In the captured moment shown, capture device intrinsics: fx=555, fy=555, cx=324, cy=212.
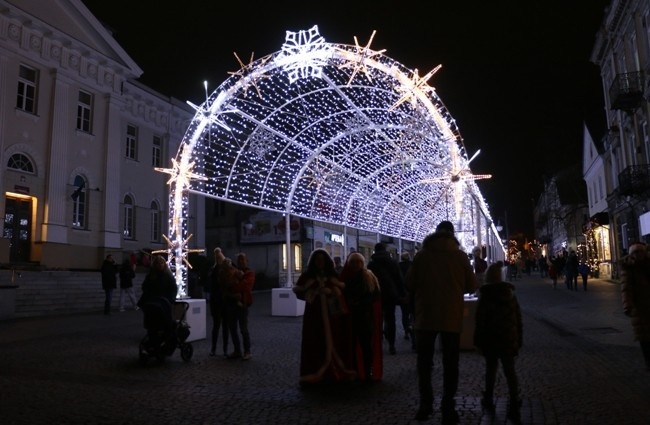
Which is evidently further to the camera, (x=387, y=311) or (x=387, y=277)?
(x=387, y=311)

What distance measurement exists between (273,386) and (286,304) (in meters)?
9.08

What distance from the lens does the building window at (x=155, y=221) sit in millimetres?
28962

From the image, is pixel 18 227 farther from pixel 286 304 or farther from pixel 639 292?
pixel 639 292

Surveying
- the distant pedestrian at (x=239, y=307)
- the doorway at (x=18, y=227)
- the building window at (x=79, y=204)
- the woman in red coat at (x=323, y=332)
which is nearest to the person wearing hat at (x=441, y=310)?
the woman in red coat at (x=323, y=332)

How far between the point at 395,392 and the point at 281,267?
32486 millimetres

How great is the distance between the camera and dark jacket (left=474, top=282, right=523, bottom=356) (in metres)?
5.31

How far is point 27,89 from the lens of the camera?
22391mm

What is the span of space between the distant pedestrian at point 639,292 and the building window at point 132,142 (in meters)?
25.1

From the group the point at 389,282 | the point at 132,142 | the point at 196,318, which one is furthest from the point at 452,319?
the point at 132,142

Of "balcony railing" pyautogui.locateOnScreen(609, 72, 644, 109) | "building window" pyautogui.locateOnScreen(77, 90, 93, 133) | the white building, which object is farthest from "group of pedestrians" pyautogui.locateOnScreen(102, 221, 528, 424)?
"balcony railing" pyautogui.locateOnScreen(609, 72, 644, 109)

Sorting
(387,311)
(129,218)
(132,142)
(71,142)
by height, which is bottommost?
(387,311)

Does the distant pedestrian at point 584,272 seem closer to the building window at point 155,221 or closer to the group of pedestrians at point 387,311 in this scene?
the group of pedestrians at point 387,311

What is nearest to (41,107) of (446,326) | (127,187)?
(127,187)

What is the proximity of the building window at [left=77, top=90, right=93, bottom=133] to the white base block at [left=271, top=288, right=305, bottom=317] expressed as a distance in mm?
14296
